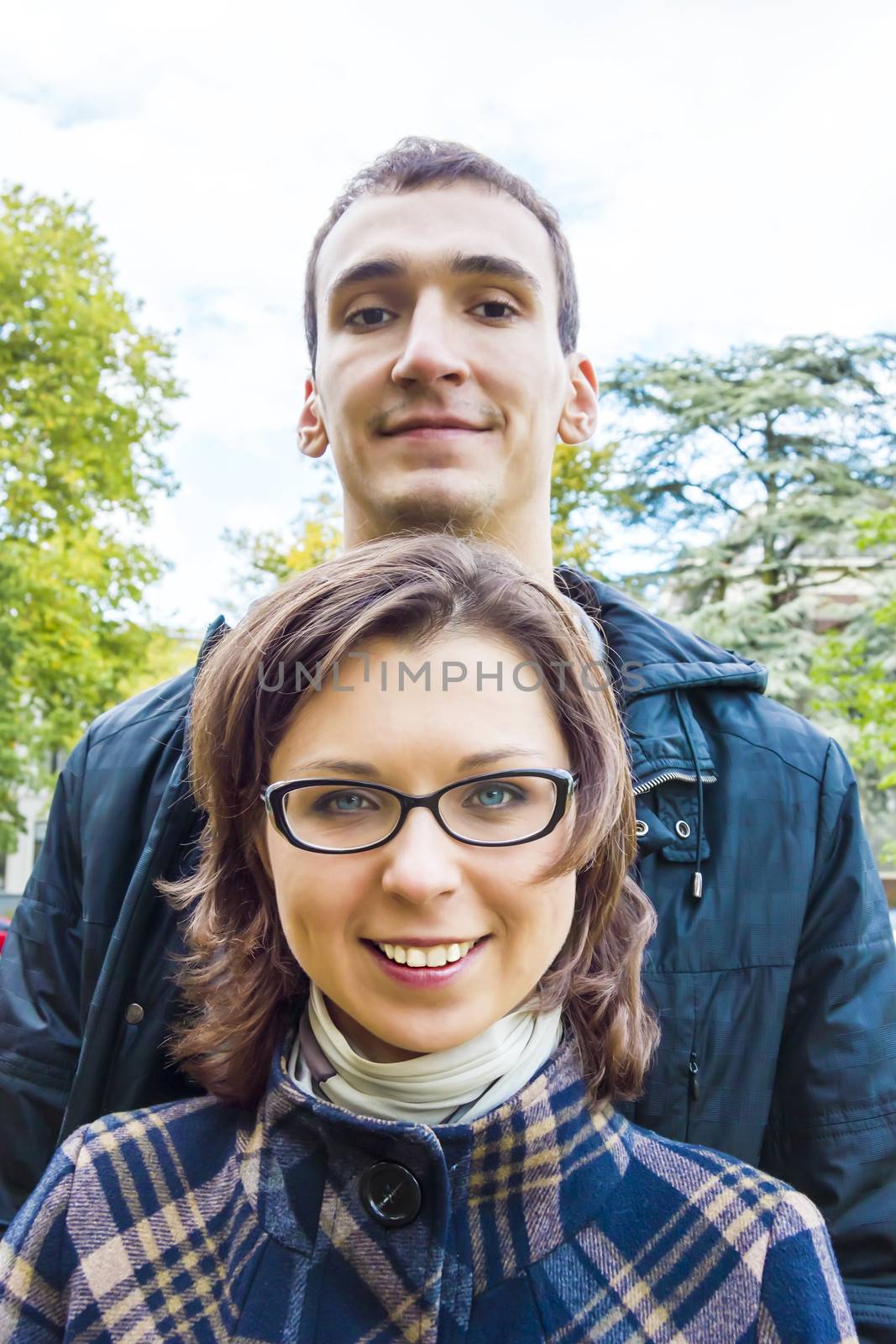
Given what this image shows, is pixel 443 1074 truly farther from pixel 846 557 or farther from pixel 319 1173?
pixel 846 557

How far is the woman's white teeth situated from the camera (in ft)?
4.35

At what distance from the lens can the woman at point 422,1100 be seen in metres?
1.32

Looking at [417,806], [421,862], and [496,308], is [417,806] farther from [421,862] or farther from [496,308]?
[496,308]

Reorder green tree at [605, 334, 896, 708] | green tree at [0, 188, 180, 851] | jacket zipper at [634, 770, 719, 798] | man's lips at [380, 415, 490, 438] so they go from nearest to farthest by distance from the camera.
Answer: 1. jacket zipper at [634, 770, 719, 798]
2. man's lips at [380, 415, 490, 438]
3. green tree at [0, 188, 180, 851]
4. green tree at [605, 334, 896, 708]

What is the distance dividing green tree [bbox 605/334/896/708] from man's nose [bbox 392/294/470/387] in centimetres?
1573

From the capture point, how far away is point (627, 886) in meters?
1.72

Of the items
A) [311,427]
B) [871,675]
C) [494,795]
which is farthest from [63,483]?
[494,795]

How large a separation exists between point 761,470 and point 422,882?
753 inches

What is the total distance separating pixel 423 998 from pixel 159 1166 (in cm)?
50

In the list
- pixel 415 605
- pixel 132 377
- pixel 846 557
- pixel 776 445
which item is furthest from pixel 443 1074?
pixel 776 445

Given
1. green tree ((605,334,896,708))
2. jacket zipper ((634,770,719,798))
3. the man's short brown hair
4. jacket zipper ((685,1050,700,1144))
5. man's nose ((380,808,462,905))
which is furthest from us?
green tree ((605,334,896,708))

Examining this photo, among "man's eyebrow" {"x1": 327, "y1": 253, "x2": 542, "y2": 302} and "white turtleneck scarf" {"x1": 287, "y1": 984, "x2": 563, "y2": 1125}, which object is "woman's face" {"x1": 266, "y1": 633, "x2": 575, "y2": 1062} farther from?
"man's eyebrow" {"x1": 327, "y1": 253, "x2": 542, "y2": 302}

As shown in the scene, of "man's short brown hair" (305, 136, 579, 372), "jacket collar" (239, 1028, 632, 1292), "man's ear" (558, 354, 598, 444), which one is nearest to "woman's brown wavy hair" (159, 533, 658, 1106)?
"jacket collar" (239, 1028, 632, 1292)

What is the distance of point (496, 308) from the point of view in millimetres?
2119
